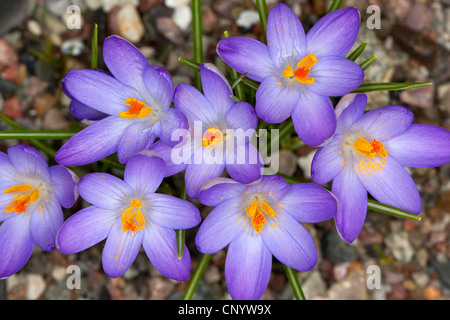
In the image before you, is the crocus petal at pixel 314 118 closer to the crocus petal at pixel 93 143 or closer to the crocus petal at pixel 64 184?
the crocus petal at pixel 93 143

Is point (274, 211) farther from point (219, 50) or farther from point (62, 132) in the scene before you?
point (62, 132)

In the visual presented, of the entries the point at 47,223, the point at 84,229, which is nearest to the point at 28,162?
the point at 47,223

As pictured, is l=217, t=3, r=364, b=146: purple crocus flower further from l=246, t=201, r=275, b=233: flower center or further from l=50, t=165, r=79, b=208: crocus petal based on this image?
l=50, t=165, r=79, b=208: crocus petal

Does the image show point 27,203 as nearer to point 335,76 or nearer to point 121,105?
point 121,105
